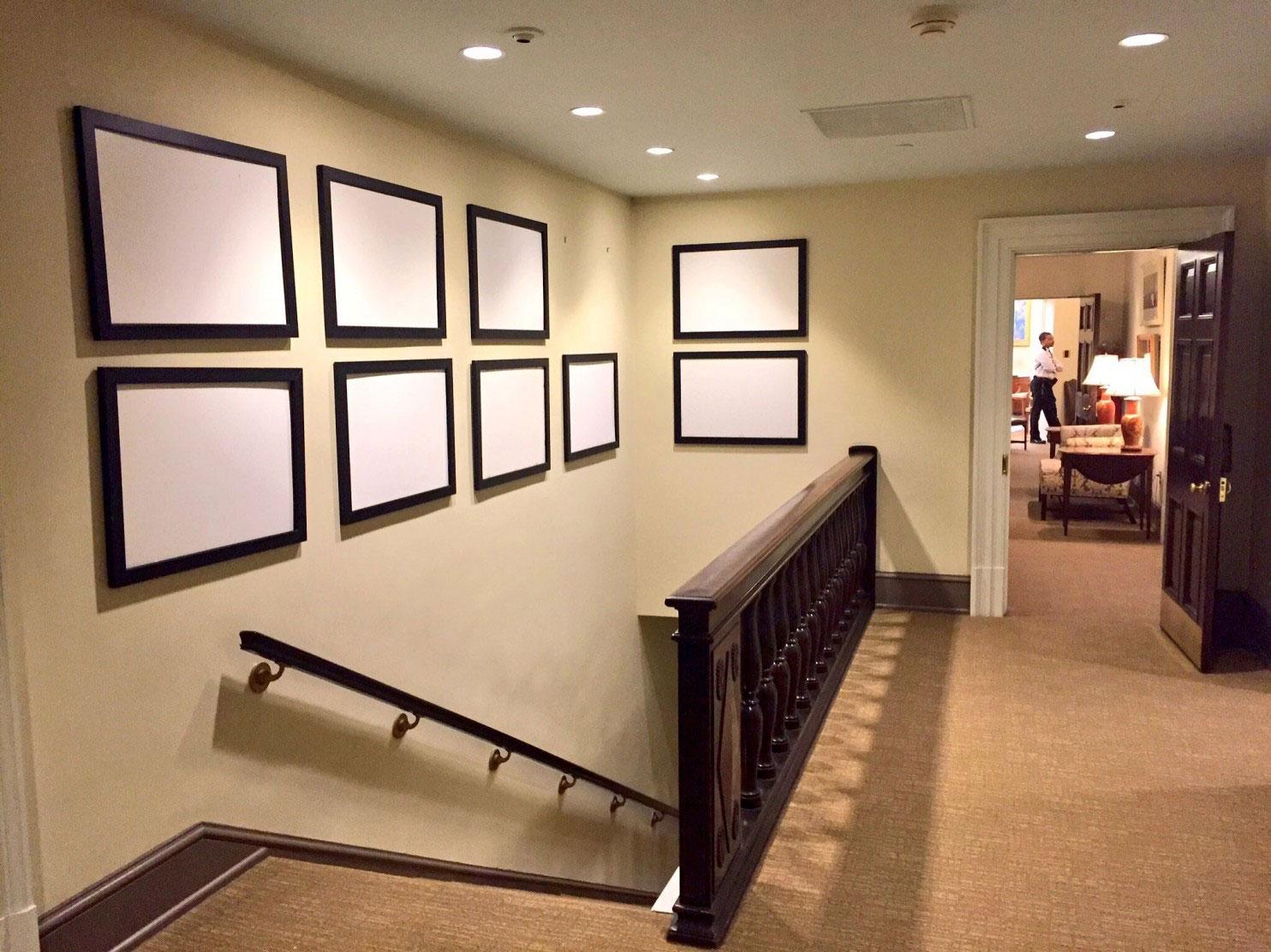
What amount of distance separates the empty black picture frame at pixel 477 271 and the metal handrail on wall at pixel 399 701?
1533mm

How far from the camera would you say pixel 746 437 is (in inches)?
231

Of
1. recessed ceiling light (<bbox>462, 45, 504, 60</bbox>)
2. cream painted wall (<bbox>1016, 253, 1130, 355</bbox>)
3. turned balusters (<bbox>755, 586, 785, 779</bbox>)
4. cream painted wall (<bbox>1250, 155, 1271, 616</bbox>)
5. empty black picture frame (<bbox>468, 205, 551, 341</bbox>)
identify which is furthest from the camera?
cream painted wall (<bbox>1016, 253, 1130, 355</bbox>)

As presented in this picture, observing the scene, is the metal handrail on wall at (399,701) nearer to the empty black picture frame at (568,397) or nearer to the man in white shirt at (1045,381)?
the empty black picture frame at (568,397)

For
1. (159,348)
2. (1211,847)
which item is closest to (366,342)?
(159,348)

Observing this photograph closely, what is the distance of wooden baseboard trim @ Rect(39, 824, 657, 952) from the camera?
238 cm

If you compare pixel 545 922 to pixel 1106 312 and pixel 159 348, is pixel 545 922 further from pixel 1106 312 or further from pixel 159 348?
pixel 1106 312

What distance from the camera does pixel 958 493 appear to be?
18.1 ft

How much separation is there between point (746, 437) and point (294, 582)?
318 centimetres

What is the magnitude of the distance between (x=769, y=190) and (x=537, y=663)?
2768 millimetres

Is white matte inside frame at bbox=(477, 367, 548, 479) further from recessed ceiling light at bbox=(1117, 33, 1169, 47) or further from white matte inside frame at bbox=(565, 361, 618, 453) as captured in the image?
recessed ceiling light at bbox=(1117, 33, 1169, 47)

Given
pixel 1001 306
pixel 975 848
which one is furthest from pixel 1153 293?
pixel 975 848

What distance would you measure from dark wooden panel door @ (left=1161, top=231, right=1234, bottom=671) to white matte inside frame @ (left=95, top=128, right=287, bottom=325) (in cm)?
362

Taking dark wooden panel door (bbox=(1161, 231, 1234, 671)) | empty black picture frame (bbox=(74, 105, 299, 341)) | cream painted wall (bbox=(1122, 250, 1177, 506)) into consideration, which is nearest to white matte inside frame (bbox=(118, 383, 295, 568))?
empty black picture frame (bbox=(74, 105, 299, 341))

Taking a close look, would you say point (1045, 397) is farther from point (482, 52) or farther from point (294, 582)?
point (294, 582)
